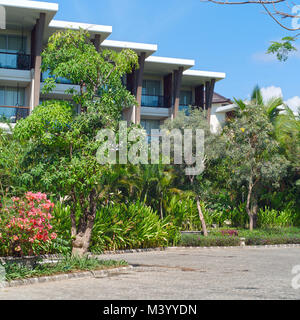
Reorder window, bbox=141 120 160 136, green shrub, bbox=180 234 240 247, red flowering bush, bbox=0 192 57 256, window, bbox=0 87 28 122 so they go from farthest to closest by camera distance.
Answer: window, bbox=141 120 160 136
window, bbox=0 87 28 122
green shrub, bbox=180 234 240 247
red flowering bush, bbox=0 192 57 256

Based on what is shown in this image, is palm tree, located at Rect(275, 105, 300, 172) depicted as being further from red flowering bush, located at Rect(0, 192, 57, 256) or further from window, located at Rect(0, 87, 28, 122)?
red flowering bush, located at Rect(0, 192, 57, 256)

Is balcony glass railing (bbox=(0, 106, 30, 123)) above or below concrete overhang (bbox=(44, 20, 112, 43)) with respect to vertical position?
below

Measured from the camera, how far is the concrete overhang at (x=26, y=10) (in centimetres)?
2683

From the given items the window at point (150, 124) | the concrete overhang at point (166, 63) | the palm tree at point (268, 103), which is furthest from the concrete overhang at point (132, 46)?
the palm tree at point (268, 103)

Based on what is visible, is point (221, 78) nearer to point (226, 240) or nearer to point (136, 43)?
point (136, 43)

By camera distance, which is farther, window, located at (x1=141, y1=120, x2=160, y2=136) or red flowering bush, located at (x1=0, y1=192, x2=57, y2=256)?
window, located at (x1=141, y1=120, x2=160, y2=136)

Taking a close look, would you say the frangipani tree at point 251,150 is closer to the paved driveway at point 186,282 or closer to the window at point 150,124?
the paved driveway at point 186,282

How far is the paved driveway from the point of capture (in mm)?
9773

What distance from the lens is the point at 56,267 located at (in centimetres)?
1270

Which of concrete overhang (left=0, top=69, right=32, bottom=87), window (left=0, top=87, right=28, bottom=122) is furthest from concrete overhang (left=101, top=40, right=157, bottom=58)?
window (left=0, top=87, right=28, bottom=122)

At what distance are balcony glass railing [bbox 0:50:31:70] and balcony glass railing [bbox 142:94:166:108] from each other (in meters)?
9.49

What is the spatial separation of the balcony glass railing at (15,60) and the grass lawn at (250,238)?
1458 centimetres

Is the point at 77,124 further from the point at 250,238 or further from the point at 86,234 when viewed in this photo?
the point at 250,238
